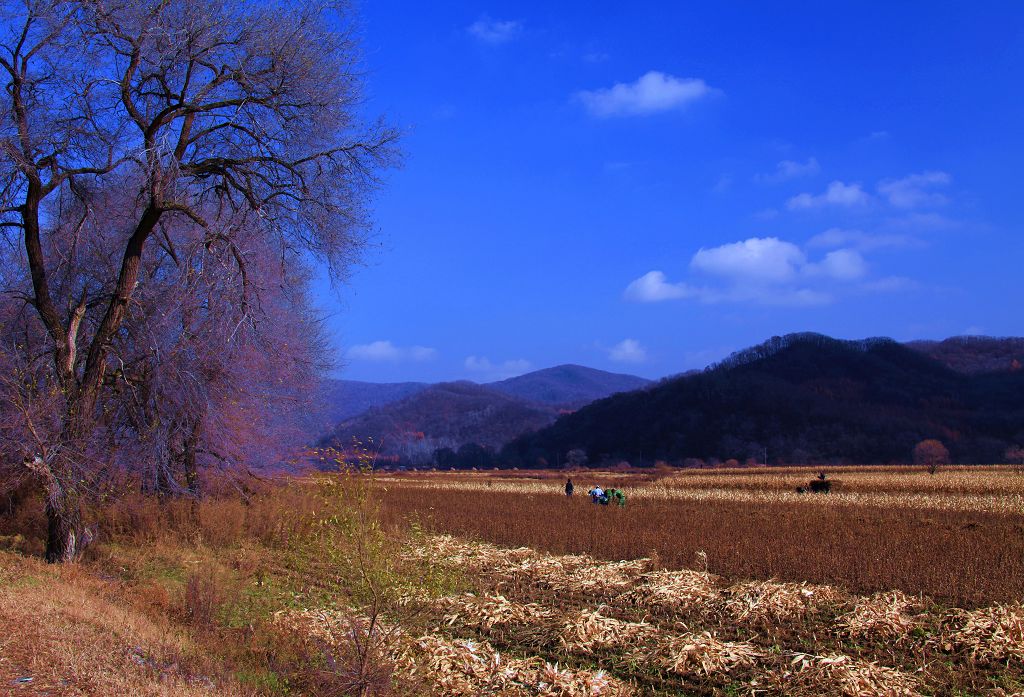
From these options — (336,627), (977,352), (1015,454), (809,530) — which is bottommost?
(1015,454)

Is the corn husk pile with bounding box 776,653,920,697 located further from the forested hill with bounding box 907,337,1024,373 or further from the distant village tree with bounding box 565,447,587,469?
the forested hill with bounding box 907,337,1024,373

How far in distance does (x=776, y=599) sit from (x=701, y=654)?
8.74 ft

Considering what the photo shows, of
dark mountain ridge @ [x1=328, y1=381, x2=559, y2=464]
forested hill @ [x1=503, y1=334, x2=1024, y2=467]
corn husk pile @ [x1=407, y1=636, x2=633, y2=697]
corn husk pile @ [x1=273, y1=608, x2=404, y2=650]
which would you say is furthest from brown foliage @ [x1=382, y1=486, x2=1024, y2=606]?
dark mountain ridge @ [x1=328, y1=381, x2=559, y2=464]

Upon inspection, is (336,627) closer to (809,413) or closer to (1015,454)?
(1015,454)

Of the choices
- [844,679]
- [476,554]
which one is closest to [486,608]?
[844,679]

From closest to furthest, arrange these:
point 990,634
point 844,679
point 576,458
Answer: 1. point 844,679
2. point 990,634
3. point 576,458

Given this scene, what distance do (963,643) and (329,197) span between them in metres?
12.5

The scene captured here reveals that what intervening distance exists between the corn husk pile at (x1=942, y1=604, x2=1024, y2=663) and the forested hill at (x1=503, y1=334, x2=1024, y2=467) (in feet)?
238

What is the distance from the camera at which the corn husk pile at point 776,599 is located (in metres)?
10.6

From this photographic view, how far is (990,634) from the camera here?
8.95 m

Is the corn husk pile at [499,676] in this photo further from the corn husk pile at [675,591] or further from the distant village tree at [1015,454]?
the distant village tree at [1015,454]

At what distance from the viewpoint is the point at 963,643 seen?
8.89m

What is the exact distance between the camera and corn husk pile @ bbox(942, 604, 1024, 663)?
28.0ft

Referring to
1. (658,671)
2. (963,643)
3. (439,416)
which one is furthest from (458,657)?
(439,416)
